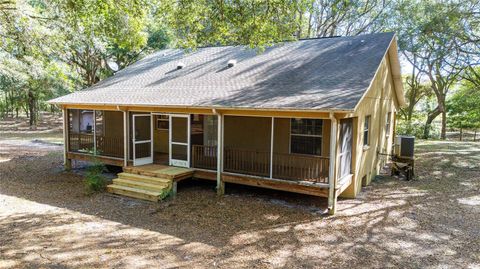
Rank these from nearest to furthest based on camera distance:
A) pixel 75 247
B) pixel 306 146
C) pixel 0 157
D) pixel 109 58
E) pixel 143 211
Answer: pixel 75 247 → pixel 143 211 → pixel 306 146 → pixel 0 157 → pixel 109 58

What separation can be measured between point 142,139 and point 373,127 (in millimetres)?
8345

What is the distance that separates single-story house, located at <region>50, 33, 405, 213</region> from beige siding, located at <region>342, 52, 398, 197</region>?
0.04 metres

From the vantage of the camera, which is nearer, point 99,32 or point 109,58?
point 99,32

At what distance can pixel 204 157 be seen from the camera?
11.1m

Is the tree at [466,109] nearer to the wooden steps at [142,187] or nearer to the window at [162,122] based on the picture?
the window at [162,122]

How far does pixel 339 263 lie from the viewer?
20.0ft

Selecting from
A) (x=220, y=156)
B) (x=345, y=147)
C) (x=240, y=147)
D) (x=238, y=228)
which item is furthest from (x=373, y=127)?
(x=238, y=228)

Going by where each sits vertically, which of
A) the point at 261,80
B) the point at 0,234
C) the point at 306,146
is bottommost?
the point at 0,234

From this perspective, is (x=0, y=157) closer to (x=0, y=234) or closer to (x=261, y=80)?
(x=0, y=234)

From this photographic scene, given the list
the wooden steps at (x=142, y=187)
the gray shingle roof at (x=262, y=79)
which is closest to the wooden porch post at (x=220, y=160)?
the gray shingle roof at (x=262, y=79)

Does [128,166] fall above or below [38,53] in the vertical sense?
below

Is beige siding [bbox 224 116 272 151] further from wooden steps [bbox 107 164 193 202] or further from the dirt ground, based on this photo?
wooden steps [bbox 107 164 193 202]

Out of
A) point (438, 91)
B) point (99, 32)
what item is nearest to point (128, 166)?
point (99, 32)

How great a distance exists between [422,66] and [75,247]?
Answer: 3407 centimetres
